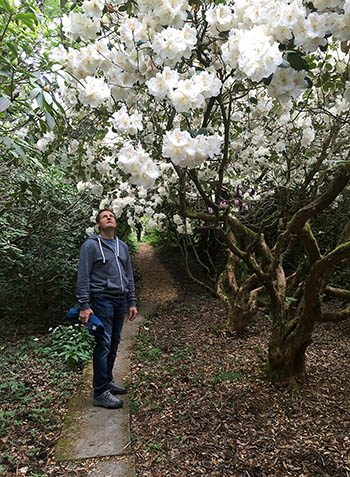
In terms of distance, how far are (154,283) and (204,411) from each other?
20.2ft

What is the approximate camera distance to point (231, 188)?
6324 millimetres

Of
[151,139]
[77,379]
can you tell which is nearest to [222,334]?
[77,379]

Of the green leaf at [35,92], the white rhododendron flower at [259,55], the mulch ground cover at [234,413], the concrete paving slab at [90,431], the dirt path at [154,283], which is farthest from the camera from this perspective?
the dirt path at [154,283]

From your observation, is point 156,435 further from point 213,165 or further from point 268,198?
point 268,198

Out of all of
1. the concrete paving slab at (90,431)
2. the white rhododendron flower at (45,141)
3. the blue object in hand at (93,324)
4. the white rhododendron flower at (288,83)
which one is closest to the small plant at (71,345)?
the concrete paving slab at (90,431)

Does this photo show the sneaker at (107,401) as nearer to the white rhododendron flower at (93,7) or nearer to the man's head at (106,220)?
the man's head at (106,220)

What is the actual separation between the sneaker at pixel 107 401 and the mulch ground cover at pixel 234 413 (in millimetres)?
149

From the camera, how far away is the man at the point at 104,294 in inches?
134

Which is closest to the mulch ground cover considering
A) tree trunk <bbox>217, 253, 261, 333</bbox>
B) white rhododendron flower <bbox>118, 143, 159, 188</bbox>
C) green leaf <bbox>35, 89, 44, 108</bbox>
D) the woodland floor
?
the woodland floor

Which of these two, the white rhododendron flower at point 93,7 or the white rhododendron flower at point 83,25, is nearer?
the white rhododendron flower at point 93,7

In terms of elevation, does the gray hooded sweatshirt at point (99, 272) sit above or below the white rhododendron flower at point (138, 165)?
below

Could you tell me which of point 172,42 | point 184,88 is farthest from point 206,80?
point 172,42

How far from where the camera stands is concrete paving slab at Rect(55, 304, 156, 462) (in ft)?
9.08

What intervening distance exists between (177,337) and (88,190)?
7.53ft
